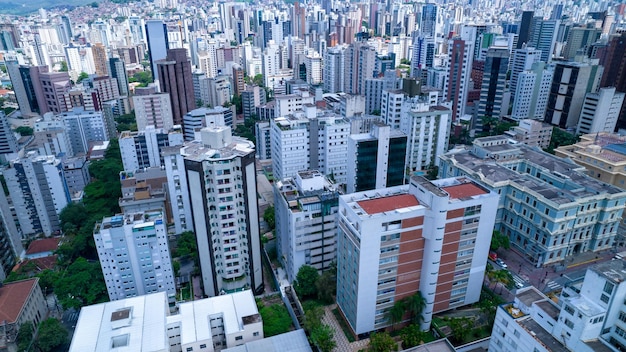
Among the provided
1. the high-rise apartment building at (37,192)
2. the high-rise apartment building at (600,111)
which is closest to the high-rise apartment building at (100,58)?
the high-rise apartment building at (37,192)

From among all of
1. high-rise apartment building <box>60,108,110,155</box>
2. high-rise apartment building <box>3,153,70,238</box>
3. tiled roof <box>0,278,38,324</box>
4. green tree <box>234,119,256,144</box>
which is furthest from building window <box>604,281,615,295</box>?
high-rise apartment building <box>60,108,110,155</box>

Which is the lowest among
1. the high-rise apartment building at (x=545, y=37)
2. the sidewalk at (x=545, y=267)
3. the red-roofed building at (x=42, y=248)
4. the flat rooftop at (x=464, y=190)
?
the red-roofed building at (x=42, y=248)

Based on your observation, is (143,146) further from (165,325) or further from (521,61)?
(521,61)

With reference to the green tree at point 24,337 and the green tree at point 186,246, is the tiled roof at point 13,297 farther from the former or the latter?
the green tree at point 186,246

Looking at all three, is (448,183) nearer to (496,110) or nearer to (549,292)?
(549,292)

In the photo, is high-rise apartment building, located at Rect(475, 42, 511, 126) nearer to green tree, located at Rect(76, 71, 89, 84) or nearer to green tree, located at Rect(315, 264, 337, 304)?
green tree, located at Rect(315, 264, 337, 304)

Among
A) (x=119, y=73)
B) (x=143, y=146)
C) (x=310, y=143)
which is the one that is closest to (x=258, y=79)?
(x=119, y=73)
